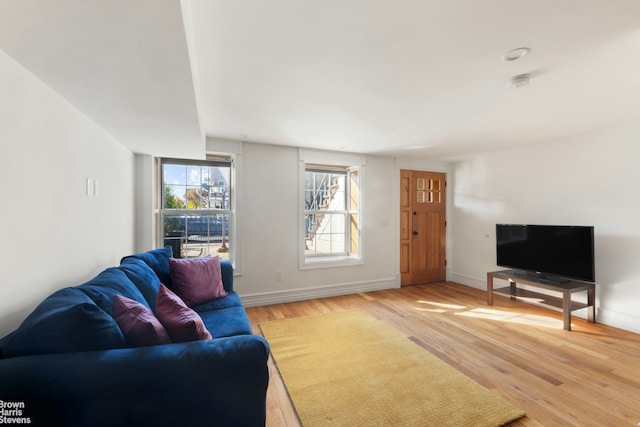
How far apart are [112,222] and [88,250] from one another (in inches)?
22.1

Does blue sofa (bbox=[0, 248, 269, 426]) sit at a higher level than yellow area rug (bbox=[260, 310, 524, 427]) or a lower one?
higher

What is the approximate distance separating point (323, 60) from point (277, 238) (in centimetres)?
264

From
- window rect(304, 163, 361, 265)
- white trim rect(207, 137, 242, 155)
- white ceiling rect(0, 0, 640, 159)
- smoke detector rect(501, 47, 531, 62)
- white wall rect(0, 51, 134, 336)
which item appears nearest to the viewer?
white ceiling rect(0, 0, 640, 159)

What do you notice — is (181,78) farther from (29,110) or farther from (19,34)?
(29,110)

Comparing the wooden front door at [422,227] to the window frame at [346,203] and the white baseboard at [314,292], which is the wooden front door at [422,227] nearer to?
the white baseboard at [314,292]

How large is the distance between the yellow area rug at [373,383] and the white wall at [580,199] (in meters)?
2.47

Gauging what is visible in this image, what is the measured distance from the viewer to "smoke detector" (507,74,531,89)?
6.31 ft

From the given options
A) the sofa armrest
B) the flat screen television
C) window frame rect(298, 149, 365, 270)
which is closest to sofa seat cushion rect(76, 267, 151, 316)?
the sofa armrest

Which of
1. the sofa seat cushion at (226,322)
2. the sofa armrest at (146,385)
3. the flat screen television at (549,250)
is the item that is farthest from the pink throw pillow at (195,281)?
the flat screen television at (549,250)

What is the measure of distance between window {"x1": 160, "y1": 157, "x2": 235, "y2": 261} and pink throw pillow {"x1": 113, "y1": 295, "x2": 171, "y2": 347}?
250cm

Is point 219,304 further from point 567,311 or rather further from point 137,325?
point 567,311

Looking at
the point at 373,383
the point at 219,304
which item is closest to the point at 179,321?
the point at 219,304

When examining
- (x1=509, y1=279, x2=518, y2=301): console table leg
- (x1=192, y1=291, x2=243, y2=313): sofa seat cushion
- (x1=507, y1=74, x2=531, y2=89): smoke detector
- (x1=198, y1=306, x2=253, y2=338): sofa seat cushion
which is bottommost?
(x1=509, y1=279, x2=518, y2=301): console table leg

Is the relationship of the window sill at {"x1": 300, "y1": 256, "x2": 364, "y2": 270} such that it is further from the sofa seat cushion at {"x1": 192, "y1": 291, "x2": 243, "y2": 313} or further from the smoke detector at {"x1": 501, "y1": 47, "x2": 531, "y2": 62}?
the smoke detector at {"x1": 501, "y1": 47, "x2": 531, "y2": 62}
